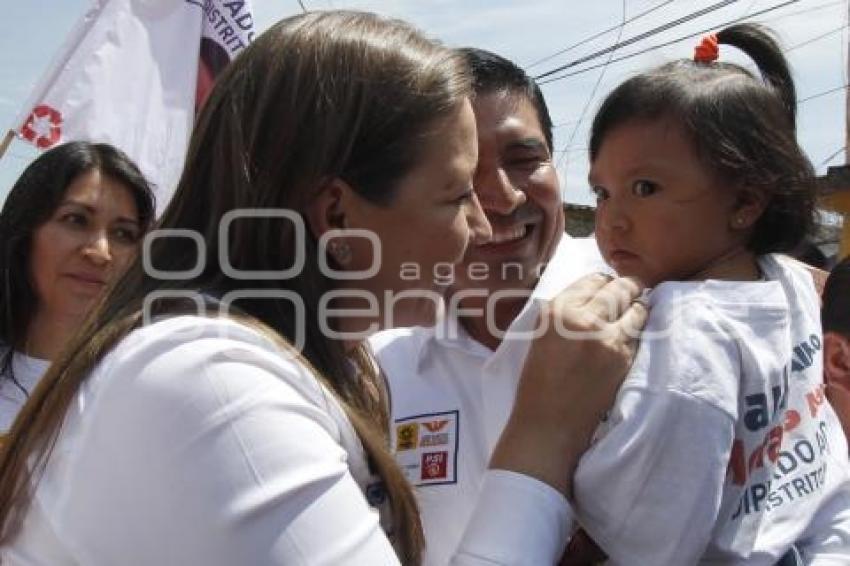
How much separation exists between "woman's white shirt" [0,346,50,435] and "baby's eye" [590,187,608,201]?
172 cm

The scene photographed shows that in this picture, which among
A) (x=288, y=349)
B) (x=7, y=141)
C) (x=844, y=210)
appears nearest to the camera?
(x=288, y=349)

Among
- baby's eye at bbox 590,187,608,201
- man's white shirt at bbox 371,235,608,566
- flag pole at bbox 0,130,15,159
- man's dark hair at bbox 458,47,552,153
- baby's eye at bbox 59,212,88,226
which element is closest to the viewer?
baby's eye at bbox 590,187,608,201

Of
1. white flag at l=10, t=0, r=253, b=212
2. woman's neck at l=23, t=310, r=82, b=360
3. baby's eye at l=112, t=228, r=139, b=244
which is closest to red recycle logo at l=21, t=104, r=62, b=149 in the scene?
white flag at l=10, t=0, r=253, b=212

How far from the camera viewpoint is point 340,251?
4.92ft

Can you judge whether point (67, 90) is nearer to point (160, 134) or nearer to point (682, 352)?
point (160, 134)


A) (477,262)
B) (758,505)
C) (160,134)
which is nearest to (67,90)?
(160,134)

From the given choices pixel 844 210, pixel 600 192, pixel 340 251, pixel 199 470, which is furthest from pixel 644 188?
pixel 844 210

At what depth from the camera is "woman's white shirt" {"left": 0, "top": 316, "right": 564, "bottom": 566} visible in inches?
45.3

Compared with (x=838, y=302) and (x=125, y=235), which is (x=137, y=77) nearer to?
(x=125, y=235)

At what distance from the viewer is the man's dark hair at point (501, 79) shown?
2627 mm

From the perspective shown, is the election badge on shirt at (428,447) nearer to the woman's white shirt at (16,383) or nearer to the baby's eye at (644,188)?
the baby's eye at (644,188)

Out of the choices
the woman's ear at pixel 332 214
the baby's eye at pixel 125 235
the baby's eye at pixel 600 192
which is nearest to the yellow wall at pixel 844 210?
the baby's eye at pixel 125 235

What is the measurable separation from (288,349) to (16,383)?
2005 mm

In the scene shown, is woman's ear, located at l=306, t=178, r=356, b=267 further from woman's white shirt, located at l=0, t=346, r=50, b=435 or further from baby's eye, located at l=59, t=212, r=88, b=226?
baby's eye, located at l=59, t=212, r=88, b=226
